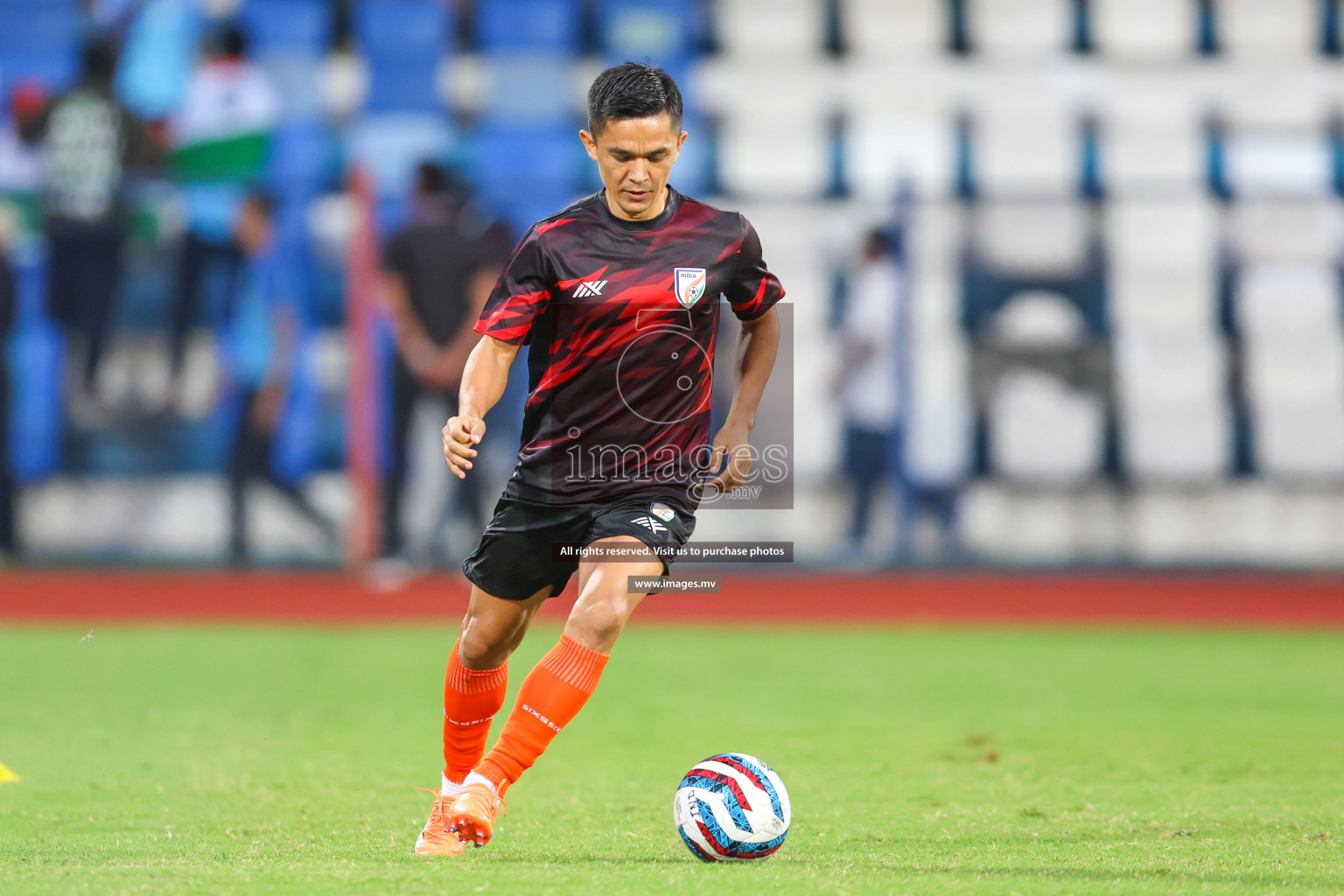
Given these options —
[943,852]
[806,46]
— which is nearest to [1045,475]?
[806,46]

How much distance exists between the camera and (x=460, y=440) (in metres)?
3.95

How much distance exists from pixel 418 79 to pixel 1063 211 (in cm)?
600

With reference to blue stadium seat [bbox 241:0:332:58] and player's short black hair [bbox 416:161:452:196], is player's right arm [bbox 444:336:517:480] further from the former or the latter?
blue stadium seat [bbox 241:0:332:58]

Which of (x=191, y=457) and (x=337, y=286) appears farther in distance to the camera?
(x=337, y=286)

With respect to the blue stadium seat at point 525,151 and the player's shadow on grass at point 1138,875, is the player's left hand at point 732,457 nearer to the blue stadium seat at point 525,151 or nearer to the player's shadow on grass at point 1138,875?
the player's shadow on grass at point 1138,875

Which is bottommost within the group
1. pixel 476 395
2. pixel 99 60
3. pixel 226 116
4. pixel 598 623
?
pixel 598 623

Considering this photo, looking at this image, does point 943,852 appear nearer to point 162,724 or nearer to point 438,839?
point 438,839

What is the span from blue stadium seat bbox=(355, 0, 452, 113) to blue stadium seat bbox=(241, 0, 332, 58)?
35 cm

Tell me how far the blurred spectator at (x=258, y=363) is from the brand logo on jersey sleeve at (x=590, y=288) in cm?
783

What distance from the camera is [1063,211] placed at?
1264cm

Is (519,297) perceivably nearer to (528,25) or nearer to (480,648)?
(480,648)

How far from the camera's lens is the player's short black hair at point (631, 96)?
4156mm

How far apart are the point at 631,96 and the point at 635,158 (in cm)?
16

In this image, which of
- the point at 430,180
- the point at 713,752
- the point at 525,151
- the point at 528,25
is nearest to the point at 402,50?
the point at 528,25
